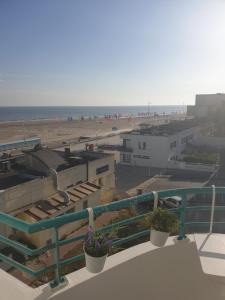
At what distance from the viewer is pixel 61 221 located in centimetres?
300

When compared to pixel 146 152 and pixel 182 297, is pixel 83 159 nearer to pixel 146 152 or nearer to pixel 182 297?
pixel 146 152

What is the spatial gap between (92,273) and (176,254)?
50.6 inches

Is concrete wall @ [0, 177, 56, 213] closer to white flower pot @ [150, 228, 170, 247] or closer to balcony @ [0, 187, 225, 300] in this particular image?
balcony @ [0, 187, 225, 300]

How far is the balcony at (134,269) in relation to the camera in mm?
2945

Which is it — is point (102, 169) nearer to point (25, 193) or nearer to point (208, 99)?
point (25, 193)

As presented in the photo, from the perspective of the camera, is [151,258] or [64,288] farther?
[151,258]

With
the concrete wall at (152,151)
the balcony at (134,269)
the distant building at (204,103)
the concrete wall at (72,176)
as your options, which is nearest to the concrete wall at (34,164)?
the concrete wall at (72,176)

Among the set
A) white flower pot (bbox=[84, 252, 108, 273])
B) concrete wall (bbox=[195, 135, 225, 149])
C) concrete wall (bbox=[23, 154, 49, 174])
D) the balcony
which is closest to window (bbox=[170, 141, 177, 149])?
concrete wall (bbox=[195, 135, 225, 149])

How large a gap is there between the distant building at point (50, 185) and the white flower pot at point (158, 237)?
1387 cm

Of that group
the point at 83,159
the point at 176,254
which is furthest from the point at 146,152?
the point at 176,254

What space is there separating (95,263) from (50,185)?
17.9 m

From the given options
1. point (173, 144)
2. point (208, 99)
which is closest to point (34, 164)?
point (173, 144)

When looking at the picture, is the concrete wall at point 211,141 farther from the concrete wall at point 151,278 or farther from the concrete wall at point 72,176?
the concrete wall at point 151,278

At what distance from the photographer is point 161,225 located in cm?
361
